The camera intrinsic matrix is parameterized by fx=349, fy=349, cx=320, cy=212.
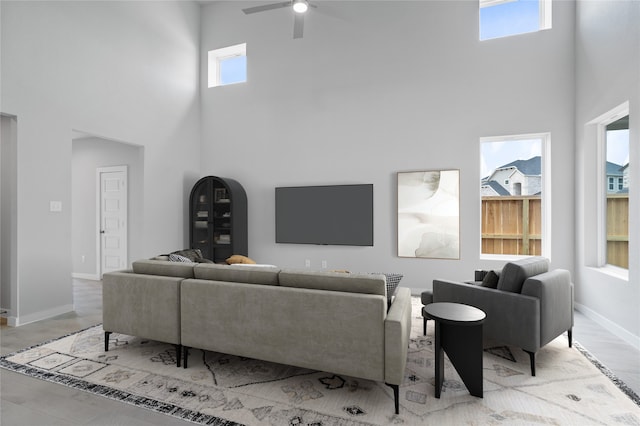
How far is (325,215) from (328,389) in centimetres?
345

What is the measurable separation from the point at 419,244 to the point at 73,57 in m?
5.16

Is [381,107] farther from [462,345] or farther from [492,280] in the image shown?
[462,345]

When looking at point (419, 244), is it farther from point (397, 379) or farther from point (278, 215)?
point (397, 379)

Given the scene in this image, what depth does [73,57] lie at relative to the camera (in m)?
4.32

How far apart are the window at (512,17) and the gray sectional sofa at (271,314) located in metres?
4.22

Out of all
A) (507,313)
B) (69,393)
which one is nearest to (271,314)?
(69,393)

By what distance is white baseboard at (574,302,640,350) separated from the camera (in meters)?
3.13

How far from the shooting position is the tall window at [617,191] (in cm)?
357

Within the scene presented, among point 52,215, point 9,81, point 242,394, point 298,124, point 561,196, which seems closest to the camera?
point 242,394

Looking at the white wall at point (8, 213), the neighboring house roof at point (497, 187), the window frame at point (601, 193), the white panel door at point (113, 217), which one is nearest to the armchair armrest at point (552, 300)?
the window frame at point (601, 193)

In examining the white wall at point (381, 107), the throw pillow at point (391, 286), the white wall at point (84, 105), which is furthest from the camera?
the white wall at point (381, 107)

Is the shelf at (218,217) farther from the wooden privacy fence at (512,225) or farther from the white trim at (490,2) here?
the white trim at (490,2)

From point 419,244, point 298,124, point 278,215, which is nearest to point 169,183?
point 278,215

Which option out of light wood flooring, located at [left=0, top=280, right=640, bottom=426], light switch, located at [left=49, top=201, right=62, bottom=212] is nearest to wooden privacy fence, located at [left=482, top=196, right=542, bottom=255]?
light wood flooring, located at [left=0, top=280, right=640, bottom=426]
